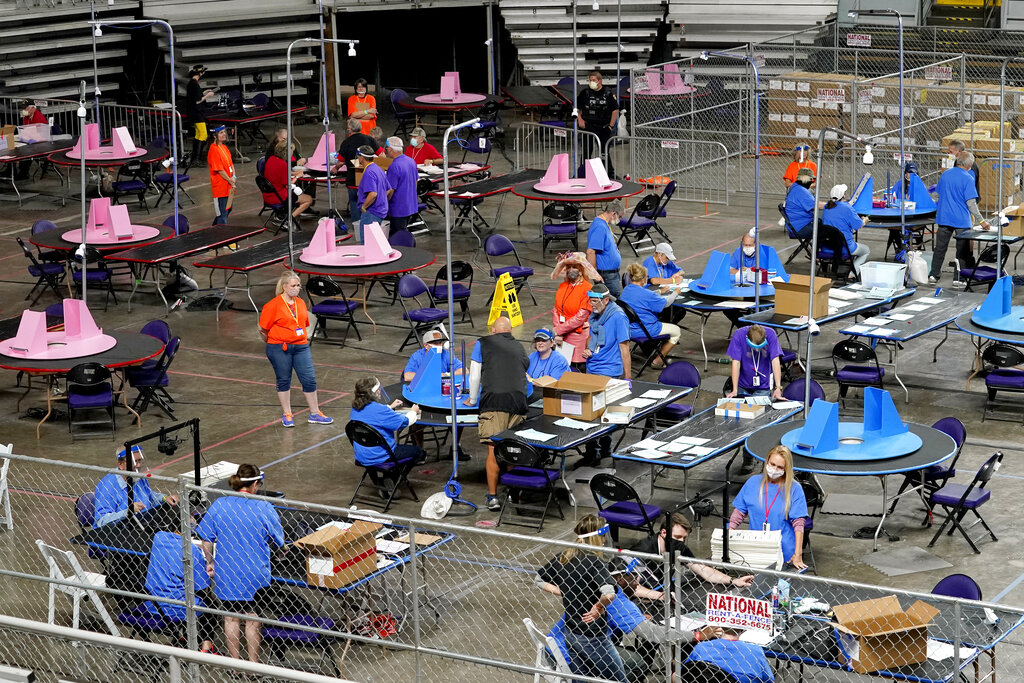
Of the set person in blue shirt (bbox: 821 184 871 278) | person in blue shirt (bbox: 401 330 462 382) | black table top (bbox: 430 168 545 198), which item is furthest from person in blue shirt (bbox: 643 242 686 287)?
black table top (bbox: 430 168 545 198)

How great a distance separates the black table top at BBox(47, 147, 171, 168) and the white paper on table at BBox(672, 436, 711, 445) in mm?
15489

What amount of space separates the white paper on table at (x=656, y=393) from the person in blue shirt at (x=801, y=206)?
697 centimetres

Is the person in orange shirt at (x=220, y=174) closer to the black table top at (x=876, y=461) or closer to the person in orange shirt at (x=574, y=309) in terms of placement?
the person in orange shirt at (x=574, y=309)

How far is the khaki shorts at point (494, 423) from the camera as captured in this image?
46.1ft

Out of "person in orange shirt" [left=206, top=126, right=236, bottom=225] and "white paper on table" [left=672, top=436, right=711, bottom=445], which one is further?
"person in orange shirt" [left=206, top=126, right=236, bottom=225]

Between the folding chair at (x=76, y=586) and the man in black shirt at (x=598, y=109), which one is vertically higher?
the man in black shirt at (x=598, y=109)

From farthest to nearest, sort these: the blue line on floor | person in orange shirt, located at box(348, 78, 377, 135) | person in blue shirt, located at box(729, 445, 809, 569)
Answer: person in orange shirt, located at box(348, 78, 377, 135)
the blue line on floor
person in blue shirt, located at box(729, 445, 809, 569)

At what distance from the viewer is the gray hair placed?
20.5m

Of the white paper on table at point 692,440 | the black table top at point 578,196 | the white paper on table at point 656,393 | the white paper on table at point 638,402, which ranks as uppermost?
the black table top at point 578,196

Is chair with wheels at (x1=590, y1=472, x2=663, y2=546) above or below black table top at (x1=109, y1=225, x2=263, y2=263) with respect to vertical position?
below

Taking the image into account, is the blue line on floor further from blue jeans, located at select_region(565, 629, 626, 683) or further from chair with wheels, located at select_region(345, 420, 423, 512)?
blue jeans, located at select_region(565, 629, 626, 683)

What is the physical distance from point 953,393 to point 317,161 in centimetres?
1277

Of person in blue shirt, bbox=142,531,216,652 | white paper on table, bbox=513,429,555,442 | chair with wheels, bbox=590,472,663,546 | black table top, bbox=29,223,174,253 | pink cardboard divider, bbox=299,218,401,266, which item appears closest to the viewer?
person in blue shirt, bbox=142,531,216,652

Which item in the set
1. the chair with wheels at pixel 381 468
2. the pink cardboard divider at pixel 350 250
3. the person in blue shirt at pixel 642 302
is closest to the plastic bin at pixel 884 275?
the person in blue shirt at pixel 642 302
